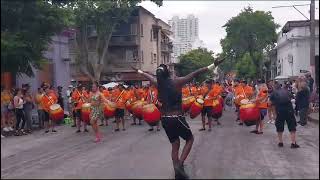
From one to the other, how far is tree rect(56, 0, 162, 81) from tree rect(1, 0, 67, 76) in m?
32.0

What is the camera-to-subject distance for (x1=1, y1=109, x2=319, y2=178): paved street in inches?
229

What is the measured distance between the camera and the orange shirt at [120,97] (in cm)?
1830

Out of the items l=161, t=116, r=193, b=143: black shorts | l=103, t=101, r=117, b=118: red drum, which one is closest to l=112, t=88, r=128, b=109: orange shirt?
l=103, t=101, r=117, b=118: red drum

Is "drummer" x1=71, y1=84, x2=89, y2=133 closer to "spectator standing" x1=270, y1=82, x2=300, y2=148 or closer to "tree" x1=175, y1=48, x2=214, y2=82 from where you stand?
"tree" x1=175, y1=48, x2=214, y2=82

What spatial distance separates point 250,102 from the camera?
14602mm

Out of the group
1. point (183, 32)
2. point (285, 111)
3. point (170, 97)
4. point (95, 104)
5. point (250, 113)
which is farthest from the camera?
point (183, 32)

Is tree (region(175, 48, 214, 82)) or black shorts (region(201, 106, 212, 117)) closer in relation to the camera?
black shorts (region(201, 106, 212, 117))

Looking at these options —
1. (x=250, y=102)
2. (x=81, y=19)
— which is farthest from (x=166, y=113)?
(x=81, y=19)

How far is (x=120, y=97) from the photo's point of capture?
1880 centimetres

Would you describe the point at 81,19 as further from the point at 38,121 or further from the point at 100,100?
the point at 100,100

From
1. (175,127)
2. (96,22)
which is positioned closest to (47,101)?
(175,127)

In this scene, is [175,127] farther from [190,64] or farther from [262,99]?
[190,64]

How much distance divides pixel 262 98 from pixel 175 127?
7386 mm

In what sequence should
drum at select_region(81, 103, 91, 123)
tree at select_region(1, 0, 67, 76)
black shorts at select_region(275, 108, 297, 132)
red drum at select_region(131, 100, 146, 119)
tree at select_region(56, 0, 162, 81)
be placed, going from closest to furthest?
tree at select_region(1, 0, 67, 76) → black shorts at select_region(275, 108, 297, 132) → drum at select_region(81, 103, 91, 123) → red drum at select_region(131, 100, 146, 119) → tree at select_region(56, 0, 162, 81)
